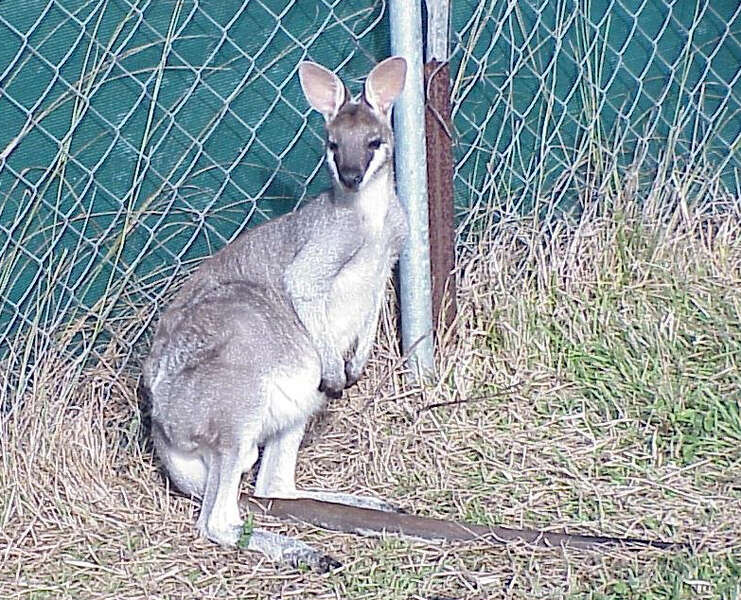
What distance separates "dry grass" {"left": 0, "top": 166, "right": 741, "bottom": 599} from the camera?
11.8ft

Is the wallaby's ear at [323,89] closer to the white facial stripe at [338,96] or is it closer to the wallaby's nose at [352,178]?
the white facial stripe at [338,96]

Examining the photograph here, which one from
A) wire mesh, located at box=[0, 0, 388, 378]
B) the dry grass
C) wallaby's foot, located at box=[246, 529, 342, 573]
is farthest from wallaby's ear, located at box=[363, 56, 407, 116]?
wallaby's foot, located at box=[246, 529, 342, 573]

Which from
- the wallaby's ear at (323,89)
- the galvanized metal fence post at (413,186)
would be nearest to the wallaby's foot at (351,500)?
the galvanized metal fence post at (413,186)

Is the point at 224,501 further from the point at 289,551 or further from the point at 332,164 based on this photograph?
the point at 332,164

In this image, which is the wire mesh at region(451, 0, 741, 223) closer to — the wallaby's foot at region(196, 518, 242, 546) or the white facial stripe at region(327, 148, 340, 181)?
the white facial stripe at region(327, 148, 340, 181)

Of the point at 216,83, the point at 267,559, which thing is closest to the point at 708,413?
the point at 267,559

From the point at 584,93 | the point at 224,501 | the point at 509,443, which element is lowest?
the point at 224,501

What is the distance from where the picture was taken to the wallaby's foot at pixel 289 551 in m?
3.64

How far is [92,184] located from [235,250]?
0.48 metres

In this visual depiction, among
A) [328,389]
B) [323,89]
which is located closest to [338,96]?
[323,89]

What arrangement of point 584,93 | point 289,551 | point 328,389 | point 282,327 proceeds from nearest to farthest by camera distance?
point 289,551 < point 282,327 < point 328,389 < point 584,93

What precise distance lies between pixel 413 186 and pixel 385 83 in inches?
16.8

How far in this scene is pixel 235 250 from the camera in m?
4.13

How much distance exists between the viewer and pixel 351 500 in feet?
13.3
